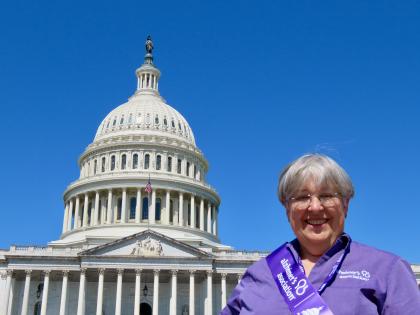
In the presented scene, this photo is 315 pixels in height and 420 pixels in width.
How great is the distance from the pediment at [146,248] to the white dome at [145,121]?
24.5 metres

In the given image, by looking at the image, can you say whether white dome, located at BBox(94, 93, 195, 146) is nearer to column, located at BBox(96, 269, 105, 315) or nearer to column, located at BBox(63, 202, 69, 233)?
column, located at BBox(63, 202, 69, 233)

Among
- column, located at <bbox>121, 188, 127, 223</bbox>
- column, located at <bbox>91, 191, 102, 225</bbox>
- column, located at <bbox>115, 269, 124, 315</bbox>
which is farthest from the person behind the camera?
column, located at <bbox>91, 191, 102, 225</bbox>

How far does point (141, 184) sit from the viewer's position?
78438 mm

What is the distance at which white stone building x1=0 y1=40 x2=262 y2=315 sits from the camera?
204 feet

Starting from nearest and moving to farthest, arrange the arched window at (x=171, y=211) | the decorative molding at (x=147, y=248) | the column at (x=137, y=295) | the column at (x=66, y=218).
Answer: the column at (x=137, y=295) < the decorative molding at (x=147, y=248) < the arched window at (x=171, y=211) < the column at (x=66, y=218)

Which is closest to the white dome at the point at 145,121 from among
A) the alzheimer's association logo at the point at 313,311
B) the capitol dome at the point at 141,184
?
the capitol dome at the point at 141,184

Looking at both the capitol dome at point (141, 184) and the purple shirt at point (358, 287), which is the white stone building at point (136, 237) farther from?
the purple shirt at point (358, 287)

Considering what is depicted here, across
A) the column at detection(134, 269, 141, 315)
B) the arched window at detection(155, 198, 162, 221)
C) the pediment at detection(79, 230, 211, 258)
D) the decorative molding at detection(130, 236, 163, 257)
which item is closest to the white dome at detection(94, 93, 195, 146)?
the arched window at detection(155, 198, 162, 221)

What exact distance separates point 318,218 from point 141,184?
74.6 meters

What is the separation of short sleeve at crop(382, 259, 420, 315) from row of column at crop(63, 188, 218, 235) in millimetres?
72210

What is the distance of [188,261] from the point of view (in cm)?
6297

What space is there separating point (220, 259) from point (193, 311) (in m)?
6.60

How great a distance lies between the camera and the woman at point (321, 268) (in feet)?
13.0

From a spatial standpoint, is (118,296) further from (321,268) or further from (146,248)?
(321,268)
